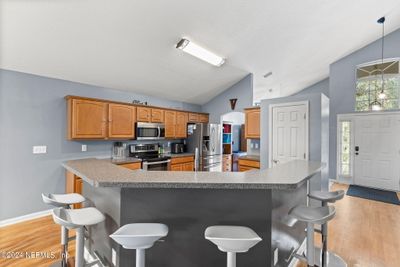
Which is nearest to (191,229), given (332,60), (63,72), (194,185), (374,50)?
(194,185)

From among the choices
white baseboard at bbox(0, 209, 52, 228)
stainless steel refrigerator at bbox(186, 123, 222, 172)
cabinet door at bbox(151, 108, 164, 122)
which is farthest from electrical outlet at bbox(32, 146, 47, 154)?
stainless steel refrigerator at bbox(186, 123, 222, 172)

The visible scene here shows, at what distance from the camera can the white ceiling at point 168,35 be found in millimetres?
2543

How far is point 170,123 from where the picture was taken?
16.8ft

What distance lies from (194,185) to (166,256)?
74cm

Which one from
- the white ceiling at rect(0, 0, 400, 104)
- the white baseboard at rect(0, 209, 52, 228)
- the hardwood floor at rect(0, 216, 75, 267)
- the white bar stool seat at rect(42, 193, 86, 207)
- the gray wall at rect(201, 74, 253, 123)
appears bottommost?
the hardwood floor at rect(0, 216, 75, 267)

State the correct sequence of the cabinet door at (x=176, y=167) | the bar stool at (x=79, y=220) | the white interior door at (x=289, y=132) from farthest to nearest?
1. the cabinet door at (x=176, y=167)
2. the white interior door at (x=289, y=132)
3. the bar stool at (x=79, y=220)

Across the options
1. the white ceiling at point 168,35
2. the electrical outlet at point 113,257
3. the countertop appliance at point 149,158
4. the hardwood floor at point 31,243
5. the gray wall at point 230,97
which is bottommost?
the hardwood floor at point 31,243

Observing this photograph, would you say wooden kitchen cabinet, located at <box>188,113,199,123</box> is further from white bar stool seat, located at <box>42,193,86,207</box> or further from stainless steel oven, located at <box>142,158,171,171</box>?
white bar stool seat, located at <box>42,193,86,207</box>

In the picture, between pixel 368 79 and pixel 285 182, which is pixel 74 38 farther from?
pixel 368 79

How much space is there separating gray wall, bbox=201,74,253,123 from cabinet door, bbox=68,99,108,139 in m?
3.26

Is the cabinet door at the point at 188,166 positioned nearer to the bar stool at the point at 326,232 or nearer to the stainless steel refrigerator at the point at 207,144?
the stainless steel refrigerator at the point at 207,144

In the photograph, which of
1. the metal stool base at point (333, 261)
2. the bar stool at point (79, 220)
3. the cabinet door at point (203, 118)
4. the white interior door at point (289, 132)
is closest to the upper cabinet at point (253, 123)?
the white interior door at point (289, 132)

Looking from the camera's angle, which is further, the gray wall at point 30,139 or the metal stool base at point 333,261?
the gray wall at point 30,139

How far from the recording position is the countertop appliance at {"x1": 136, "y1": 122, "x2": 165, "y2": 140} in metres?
4.39
